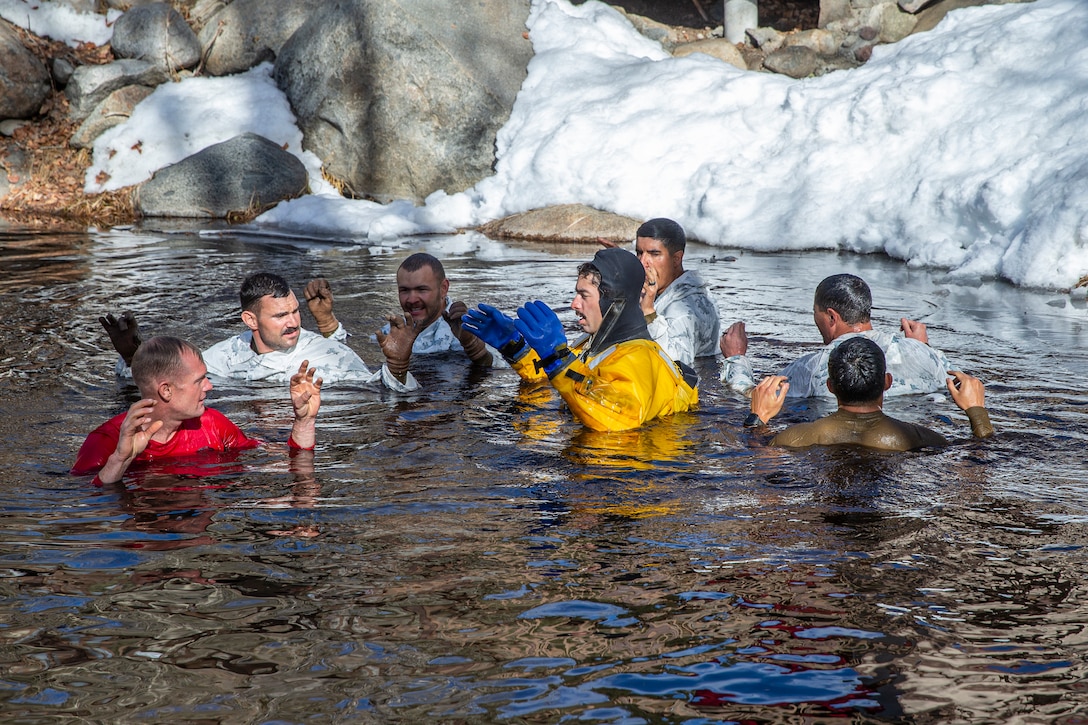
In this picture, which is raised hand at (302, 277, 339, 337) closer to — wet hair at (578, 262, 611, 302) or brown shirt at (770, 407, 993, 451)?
wet hair at (578, 262, 611, 302)

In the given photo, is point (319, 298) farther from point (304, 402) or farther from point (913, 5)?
point (913, 5)

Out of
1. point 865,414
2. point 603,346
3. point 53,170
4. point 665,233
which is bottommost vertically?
point 865,414

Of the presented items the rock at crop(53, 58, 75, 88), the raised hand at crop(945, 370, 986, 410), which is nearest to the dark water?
the raised hand at crop(945, 370, 986, 410)

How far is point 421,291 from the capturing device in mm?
8484

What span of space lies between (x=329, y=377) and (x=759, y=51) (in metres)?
13.1

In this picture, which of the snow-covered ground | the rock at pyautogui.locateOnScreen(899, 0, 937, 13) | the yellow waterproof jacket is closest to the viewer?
the yellow waterproof jacket

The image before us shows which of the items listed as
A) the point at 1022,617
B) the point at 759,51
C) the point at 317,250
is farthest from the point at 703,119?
the point at 1022,617

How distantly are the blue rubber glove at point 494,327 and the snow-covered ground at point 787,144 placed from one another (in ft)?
22.2

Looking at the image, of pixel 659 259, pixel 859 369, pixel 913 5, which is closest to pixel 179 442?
pixel 859 369

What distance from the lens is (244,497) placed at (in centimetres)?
530

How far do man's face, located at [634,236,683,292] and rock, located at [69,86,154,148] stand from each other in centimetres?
1341

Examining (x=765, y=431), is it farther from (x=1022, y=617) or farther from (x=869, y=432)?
(x=1022, y=617)

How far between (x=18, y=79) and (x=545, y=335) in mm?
16346

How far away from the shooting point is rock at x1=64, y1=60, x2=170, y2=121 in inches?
746
